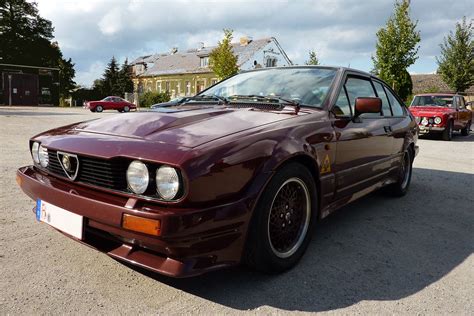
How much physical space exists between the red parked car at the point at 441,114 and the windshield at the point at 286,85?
9750 millimetres

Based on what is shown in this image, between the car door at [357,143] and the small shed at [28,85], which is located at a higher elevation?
the small shed at [28,85]

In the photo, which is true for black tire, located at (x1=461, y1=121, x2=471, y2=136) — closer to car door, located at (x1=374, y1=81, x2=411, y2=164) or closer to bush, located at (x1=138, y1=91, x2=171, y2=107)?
car door, located at (x1=374, y1=81, x2=411, y2=164)

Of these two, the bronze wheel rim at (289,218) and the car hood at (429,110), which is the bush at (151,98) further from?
the bronze wheel rim at (289,218)

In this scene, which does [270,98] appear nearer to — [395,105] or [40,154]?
[40,154]

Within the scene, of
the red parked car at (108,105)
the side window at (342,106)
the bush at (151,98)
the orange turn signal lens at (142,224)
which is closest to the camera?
the orange turn signal lens at (142,224)

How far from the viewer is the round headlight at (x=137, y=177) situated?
6.38 feet

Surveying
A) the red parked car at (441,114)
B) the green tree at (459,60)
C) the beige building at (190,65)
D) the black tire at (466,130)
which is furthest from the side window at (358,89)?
the beige building at (190,65)

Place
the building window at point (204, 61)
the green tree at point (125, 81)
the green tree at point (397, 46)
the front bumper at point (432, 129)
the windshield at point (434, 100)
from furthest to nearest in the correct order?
1. the green tree at point (125, 81)
2. the building window at point (204, 61)
3. the green tree at point (397, 46)
4. the windshield at point (434, 100)
5. the front bumper at point (432, 129)

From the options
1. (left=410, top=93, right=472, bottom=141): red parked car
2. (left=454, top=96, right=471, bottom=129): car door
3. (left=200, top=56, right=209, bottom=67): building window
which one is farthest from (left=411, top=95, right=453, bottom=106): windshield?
(left=200, top=56, right=209, bottom=67): building window

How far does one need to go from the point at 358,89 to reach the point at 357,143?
0.69m

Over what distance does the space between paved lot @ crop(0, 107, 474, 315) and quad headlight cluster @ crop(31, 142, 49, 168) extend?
2.15 feet

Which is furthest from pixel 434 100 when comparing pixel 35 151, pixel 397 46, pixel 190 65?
pixel 190 65

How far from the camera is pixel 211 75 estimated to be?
141 feet

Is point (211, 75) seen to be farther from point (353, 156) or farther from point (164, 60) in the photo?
point (353, 156)
